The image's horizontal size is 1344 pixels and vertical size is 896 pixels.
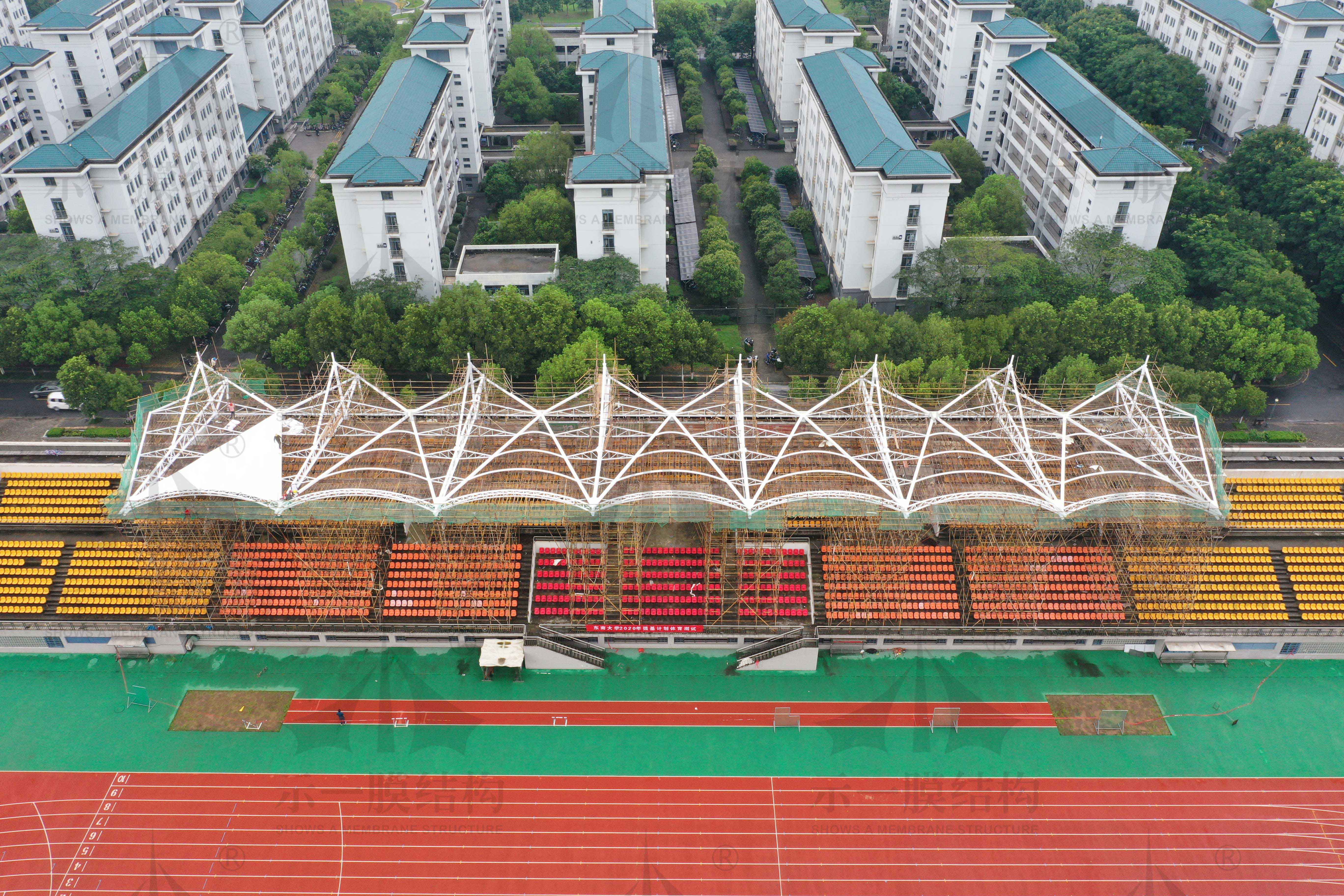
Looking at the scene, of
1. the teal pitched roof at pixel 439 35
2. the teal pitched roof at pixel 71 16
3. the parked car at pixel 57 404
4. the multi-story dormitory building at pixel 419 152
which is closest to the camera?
the parked car at pixel 57 404

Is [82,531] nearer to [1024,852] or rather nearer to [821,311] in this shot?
[821,311]

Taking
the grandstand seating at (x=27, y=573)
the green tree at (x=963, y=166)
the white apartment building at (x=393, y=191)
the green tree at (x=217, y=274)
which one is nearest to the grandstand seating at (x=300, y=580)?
the grandstand seating at (x=27, y=573)

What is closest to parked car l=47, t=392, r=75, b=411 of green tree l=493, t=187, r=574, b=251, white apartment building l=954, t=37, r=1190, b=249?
green tree l=493, t=187, r=574, b=251

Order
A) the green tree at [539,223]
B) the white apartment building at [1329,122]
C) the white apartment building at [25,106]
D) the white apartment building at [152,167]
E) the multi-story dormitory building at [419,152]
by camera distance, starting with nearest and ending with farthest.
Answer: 1. the multi-story dormitory building at [419,152]
2. the white apartment building at [152,167]
3. the green tree at [539,223]
4. the white apartment building at [1329,122]
5. the white apartment building at [25,106]

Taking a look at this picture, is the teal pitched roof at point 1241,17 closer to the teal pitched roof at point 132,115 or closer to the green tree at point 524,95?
the green tree at point 524,95

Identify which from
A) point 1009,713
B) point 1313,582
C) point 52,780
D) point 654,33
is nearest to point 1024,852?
point 1009,713

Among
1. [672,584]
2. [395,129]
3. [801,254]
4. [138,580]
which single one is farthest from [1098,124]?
[138,580]

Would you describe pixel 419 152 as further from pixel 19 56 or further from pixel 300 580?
pixel 19 56
